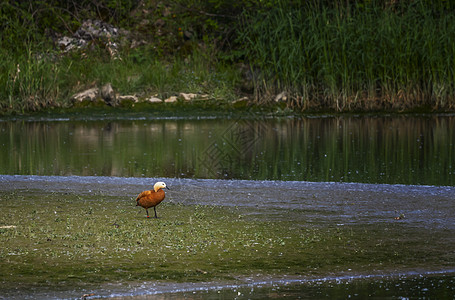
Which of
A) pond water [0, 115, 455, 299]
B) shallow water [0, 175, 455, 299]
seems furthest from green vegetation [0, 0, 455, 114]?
shallow water [0, 175, 455, 299]

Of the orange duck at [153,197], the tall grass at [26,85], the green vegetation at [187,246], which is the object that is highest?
the tall grass at [26,85]

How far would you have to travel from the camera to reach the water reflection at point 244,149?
1065cm

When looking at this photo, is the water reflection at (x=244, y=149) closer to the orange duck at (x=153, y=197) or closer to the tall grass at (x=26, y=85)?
the tall grass at (x=26, y=85)

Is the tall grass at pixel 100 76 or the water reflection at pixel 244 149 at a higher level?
the tall grass at pixel 100 76

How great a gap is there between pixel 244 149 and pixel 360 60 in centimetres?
621

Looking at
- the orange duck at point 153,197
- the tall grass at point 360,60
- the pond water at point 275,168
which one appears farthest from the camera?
the tall grass at point 360,60

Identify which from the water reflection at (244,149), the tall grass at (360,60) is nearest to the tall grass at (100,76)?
the water reflection at (244,149)

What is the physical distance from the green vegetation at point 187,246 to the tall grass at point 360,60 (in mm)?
11962

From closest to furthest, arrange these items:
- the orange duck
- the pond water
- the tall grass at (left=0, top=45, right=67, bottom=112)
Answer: the pond water
the orange duck
the tall grass at (left=0, top=45, right=67, bottom=112)

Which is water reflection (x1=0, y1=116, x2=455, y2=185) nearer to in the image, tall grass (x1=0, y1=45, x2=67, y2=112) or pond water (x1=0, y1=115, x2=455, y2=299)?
pond water (x1=0, y1=115, x2=455, y2=299)

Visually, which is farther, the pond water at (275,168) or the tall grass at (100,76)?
the tall grass at (100,76)

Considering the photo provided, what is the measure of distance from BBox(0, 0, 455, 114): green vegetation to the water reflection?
3.39 feet

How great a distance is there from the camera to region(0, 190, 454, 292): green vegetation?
5.07 m

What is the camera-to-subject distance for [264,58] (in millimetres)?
19125
